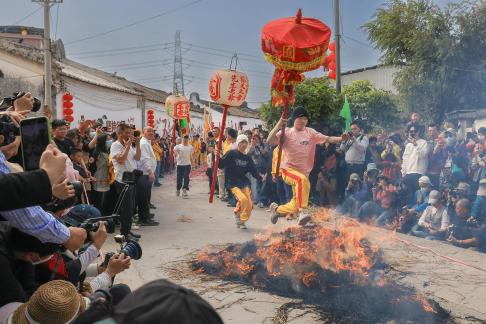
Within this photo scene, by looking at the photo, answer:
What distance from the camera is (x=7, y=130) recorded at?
9.37 ft

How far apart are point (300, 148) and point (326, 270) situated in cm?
283

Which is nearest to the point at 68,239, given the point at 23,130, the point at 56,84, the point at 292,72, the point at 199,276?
the point at 23,130

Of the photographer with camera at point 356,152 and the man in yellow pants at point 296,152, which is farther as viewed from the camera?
the photographer with camera at point 356,152

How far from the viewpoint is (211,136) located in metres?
17.9

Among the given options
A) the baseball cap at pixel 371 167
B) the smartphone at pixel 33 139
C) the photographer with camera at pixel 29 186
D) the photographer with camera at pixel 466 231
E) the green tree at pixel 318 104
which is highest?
the green tree at pixel 318 104

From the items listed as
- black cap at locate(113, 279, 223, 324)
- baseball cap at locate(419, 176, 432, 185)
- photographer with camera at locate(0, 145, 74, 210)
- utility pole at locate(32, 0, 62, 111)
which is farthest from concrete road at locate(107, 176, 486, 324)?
utility pole at locate(32, 0, 62, 111)

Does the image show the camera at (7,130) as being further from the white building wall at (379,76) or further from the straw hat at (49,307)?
the white building wall at (379,76)

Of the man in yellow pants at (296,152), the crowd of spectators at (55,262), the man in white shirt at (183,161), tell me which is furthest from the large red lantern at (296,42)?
the man in white shirt at (183,161)

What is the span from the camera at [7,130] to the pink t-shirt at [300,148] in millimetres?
5339

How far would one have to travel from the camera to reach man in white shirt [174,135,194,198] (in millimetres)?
13633

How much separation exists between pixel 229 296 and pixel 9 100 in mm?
3176

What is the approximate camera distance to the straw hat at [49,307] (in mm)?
2264

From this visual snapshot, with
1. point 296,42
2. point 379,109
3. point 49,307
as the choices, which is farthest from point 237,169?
point 379,109

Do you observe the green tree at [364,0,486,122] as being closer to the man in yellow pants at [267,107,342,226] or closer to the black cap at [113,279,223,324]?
the man in yellow pants at [267,107,342,226]
